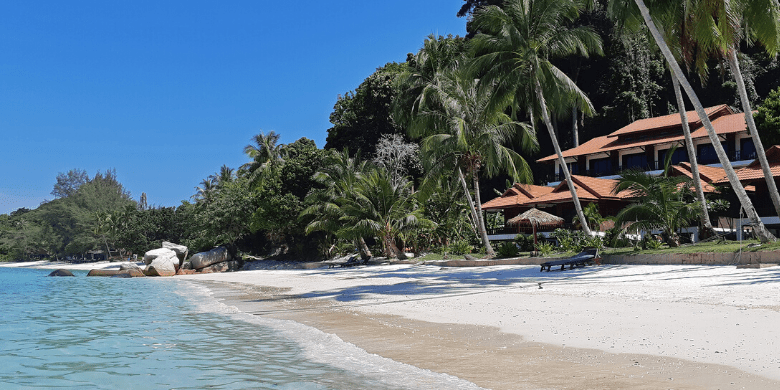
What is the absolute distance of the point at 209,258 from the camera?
39.5 metres

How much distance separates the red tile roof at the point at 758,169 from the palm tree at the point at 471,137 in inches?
368

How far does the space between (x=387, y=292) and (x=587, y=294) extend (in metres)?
5.66

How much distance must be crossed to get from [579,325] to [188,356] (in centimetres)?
561

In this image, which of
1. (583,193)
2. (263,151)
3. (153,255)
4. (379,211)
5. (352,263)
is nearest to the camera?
(583,193)

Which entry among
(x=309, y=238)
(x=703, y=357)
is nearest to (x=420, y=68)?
(x=309, y=238)

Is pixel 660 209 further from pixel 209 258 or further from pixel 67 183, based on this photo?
pixel 67 183

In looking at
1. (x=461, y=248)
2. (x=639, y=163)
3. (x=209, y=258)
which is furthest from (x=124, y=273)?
(x=639, y=163)

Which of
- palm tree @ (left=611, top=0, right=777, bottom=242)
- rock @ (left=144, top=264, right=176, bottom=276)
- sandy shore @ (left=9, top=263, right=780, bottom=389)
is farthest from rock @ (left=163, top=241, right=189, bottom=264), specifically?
palm tree @ (left=611, top=0, right=777, bottom=242)

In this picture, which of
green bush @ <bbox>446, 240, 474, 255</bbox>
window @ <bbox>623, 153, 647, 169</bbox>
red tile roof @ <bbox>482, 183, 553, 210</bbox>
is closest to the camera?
green bush @ <bbox>446, 240, 474, 255</bbox>

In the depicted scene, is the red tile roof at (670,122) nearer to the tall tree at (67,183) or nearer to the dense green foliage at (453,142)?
the dense green foliage at (453,142)

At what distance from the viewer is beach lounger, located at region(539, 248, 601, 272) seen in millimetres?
16641

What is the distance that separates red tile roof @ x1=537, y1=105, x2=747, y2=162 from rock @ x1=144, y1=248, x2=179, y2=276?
28.3m

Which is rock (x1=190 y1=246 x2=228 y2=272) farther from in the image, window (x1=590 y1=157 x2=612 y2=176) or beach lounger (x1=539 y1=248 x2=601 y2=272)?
window (x1=590 y1=157 x2=612 y2=176)

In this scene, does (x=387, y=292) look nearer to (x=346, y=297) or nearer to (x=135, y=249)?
(x=346, y=297)
